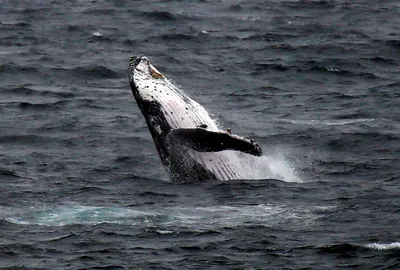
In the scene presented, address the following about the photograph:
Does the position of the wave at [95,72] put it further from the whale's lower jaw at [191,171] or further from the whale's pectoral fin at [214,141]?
the whale's pectoral fin at [214,141]

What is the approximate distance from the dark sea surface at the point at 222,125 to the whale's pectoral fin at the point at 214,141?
103 centimetres

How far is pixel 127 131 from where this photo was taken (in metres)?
38.8

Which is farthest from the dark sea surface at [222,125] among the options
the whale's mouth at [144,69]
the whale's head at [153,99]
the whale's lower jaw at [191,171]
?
the whale's mouth at [144,69]

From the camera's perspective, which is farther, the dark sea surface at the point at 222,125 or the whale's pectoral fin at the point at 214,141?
the whale's pectoral fin at the point at 214,141

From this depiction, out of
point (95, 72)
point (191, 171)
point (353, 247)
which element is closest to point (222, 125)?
point (191, 171)

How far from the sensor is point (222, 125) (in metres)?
38.8

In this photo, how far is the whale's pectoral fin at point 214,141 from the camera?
2941 centimetres

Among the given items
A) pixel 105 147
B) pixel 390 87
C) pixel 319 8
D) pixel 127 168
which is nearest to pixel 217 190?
pixel 127 168

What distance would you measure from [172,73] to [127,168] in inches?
548

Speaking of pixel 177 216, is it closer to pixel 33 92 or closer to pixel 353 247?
pixel 353 247

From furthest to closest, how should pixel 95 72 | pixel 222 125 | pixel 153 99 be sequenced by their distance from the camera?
pixel 95 72
pixel 222 125
pixel 153 99

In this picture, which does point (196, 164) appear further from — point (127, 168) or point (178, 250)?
point (178, 250)

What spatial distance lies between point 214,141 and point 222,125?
9.13 metres

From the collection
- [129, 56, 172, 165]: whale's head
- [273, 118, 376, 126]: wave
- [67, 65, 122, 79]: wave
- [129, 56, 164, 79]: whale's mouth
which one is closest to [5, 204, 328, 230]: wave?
[129, 56, 172, 165]: whale's head
